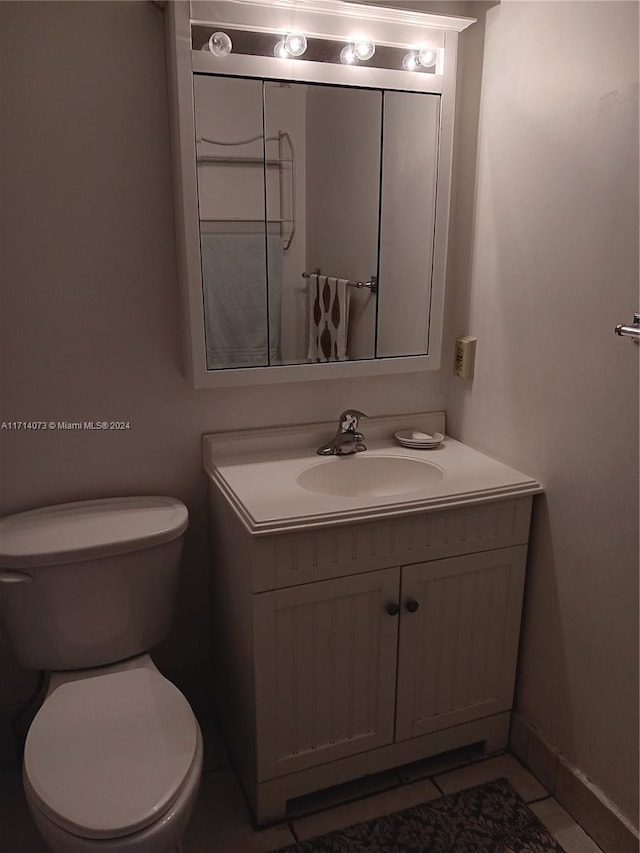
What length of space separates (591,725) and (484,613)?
0.34 m

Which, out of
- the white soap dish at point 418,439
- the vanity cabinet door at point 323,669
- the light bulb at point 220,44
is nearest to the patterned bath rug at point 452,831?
the vanity cabinet door at point 323,669

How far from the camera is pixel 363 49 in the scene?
1653mm

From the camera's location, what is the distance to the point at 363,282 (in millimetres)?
1836

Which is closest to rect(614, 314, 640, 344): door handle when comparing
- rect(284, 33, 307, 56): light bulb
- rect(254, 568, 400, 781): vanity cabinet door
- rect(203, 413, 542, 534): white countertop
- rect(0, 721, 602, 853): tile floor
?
rect(203, 413, 542, 534): white countertop

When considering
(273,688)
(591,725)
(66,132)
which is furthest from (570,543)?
(66,132)

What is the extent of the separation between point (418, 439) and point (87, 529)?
92cm

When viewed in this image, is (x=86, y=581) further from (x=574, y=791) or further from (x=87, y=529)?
(x=574, y=791)

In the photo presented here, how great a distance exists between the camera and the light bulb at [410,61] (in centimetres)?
172

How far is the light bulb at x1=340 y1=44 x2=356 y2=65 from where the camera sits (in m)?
1.66

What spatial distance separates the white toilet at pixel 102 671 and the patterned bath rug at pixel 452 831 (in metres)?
0.48

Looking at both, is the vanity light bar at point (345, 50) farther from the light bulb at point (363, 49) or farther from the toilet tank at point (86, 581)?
the toilet tank at point (86, 581)

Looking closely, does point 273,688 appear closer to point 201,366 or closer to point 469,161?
point 201,366

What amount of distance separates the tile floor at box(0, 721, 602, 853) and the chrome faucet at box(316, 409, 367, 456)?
0.87 metres

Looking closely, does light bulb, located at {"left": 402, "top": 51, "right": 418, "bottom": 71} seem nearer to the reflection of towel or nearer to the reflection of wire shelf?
the reflection of wire shelf
